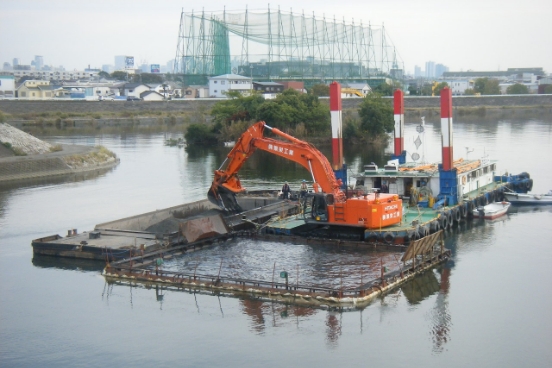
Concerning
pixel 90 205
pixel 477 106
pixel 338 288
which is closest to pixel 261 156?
pixel 90 205

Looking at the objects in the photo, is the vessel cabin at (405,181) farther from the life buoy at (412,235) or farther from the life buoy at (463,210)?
the life buoy at (412,235)

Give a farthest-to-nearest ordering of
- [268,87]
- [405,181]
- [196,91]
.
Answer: [196,91]
[268,87]
[405,181]

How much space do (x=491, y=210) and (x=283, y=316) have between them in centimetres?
1151

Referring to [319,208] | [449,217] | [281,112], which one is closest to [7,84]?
[281,112]

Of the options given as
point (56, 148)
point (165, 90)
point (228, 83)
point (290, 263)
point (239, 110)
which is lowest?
point (290, 263)

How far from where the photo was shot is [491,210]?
74.4 ft

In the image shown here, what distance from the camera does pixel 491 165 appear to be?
2577cm

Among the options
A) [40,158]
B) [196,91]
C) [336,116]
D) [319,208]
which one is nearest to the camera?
[319,208]

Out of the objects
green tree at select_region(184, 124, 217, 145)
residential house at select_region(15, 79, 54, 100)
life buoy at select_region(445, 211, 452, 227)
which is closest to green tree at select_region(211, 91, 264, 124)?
green tree at select_region(184, 124, 217, 145)

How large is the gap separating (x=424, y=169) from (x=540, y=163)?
45.6 feet

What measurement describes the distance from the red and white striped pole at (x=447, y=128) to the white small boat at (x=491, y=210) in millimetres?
A: 2245

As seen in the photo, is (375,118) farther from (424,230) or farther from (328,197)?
(328,197)

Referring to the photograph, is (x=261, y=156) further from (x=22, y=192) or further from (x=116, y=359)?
(x=116, y=359)

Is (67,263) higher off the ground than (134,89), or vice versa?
(134,89)
